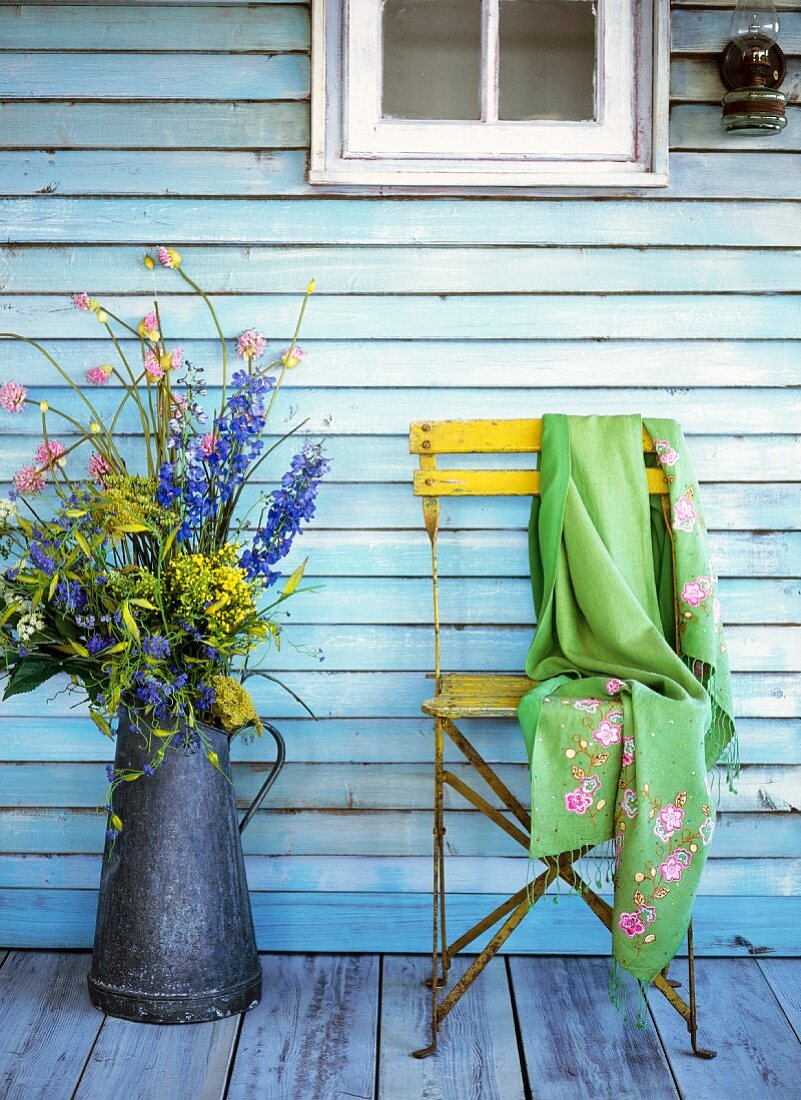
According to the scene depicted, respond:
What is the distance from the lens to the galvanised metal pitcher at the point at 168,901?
2207 mm

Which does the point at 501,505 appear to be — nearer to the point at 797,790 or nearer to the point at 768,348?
the point at 768,348

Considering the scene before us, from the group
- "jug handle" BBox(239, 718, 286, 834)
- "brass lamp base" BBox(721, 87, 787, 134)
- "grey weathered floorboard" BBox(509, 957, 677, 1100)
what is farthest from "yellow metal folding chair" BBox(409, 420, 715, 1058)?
"brass lamp base" BBox(721, 87, 787, 134)

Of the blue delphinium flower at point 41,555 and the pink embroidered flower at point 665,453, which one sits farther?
the pink embroidered flower at point 665,453

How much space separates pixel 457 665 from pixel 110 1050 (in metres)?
1.03

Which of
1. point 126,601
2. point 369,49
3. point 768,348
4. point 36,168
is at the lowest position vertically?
point 126,601

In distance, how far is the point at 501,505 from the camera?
253 cm

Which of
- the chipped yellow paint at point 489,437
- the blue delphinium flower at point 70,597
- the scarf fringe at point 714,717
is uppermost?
the chipped yellow paint at point 489,437

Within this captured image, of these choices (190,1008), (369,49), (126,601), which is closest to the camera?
(126,601)

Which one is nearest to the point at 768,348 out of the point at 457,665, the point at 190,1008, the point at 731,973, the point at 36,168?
the point at 457,665

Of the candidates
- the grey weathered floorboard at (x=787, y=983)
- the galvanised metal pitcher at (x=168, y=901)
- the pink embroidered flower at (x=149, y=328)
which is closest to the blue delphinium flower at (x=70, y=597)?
the galvanised metal pitcher at (x=168, y=901)

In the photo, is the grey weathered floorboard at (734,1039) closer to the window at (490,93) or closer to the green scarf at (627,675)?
the green scarf at (627,675)

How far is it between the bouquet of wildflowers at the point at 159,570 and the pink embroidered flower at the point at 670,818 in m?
0.79

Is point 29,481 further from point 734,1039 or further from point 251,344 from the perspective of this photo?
point 734,1039

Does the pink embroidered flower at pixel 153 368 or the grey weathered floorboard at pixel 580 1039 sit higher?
the pink embroidered flower at pixel 153 368
